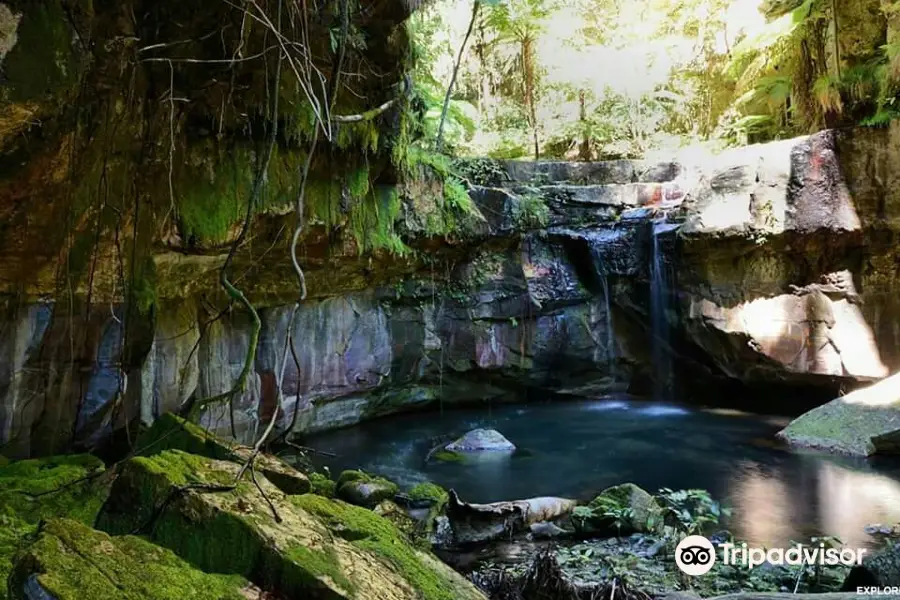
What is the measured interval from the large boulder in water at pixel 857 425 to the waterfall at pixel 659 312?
352 centimetres

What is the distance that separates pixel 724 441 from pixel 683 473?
204 cm

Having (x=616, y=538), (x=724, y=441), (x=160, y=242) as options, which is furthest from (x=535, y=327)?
(x=160, y=242)

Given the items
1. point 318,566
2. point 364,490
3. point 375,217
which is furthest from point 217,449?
point 375,217

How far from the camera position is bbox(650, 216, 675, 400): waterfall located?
39.9 ft

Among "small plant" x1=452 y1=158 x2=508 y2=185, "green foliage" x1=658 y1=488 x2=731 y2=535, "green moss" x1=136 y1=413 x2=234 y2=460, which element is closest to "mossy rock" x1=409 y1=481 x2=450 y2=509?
"green foliage" x1=658 y1=488 x2=731 y2=535

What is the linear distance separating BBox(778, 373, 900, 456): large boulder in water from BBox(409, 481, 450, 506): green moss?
5696mm

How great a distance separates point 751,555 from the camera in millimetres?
4906

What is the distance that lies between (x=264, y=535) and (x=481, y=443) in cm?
715

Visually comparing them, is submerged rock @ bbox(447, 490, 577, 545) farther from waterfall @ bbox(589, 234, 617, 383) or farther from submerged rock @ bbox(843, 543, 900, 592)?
waterfall @ bbox(589, 234, 617, 383)

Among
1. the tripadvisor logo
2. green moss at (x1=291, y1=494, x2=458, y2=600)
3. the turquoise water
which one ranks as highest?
green moss at (x1=291, y1=494, x2=458, y2=600)

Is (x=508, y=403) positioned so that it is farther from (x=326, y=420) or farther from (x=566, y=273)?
(x=326, y=420)

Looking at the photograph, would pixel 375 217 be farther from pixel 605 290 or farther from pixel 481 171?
pixel 605 290

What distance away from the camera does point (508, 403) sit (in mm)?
13328

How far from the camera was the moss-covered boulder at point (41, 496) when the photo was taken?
2.96m
